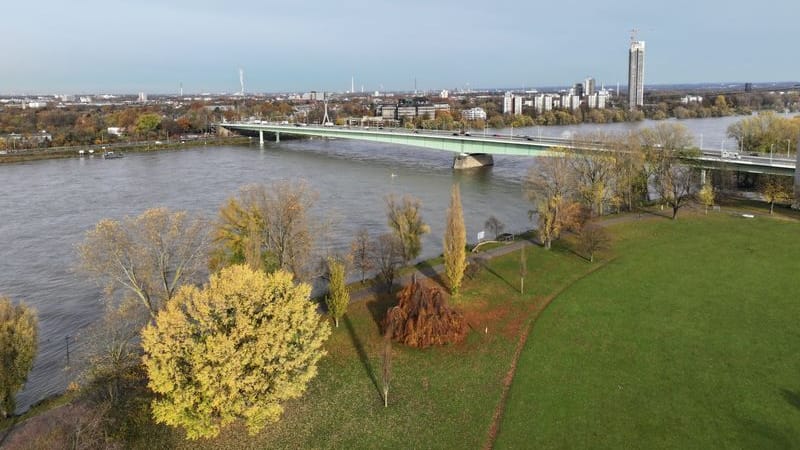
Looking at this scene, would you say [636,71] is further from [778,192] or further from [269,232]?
[269,232]

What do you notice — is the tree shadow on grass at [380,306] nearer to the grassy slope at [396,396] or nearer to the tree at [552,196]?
Answer: the grassy slope at [396,396]

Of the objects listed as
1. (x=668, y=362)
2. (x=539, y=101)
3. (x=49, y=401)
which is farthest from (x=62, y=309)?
(x=539, y=101)

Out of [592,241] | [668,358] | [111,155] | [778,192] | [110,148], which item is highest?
[110,148]

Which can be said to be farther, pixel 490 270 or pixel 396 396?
pixel 490 270

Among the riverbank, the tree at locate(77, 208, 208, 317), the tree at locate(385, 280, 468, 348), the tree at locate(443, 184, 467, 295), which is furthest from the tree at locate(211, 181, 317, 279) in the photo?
the riverbank

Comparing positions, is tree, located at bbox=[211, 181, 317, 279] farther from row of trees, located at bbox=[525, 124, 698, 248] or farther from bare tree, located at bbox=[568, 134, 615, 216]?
bare tree, located at bbox=[568, 134, 615, 216]

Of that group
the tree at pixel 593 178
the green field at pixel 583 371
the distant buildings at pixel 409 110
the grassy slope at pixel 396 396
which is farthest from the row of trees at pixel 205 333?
the distant buildings at pixel 409 110

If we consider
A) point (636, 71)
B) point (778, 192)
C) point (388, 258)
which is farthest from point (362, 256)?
point (636, 71)
